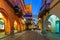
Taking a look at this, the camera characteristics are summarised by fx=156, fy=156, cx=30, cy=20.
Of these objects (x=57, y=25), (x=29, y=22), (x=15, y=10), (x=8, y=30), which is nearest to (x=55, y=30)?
(x=57, y=25)

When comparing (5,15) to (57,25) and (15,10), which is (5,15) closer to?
(15,10)

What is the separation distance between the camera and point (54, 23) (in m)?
32.9

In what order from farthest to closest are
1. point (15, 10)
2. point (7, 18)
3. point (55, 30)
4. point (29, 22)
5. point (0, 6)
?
1. point (29, 22)
2. point (55, 30)
3. point (15, 10)
4. point (7, 18)
5. point (0, 6)

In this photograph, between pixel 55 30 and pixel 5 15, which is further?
pixel 55 30

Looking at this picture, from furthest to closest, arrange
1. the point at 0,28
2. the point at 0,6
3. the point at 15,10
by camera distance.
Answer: the point at 0,28 → the point at 15,10 → the point at 0,6

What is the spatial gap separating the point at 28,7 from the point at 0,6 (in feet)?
208

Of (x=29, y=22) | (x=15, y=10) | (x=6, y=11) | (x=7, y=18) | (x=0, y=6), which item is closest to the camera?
(x=0, y=6)

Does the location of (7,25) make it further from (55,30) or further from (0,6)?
(55,30)

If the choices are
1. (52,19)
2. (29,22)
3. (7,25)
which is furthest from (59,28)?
(29,22)

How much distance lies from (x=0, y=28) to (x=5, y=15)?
1445cm

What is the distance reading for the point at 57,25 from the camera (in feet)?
105

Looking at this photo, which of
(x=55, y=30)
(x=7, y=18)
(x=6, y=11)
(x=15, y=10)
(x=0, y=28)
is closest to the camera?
(x=6, y=11)

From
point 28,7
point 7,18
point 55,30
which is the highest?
point 28,7

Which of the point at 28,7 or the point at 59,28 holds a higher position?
the point at 28,7
